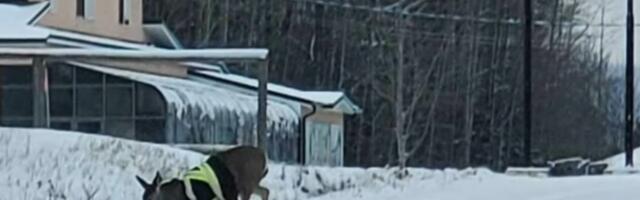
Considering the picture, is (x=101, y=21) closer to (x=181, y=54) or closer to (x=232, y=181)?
(x=181, y=54)

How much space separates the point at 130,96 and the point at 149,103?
45cm

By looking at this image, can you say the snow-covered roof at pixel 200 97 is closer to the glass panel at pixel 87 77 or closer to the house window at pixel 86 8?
the glass panel at pixel 87 77

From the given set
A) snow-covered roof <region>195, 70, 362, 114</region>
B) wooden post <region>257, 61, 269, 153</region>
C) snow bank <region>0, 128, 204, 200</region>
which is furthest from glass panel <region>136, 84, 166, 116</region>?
snow bank <region>0, 128, 204, 200</region>

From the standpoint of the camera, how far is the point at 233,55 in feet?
60.7

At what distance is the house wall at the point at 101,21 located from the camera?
37.2 m

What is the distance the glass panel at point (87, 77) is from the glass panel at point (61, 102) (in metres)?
0.35

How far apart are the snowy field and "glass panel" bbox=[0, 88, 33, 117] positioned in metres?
13.4

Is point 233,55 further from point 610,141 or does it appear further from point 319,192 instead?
point 610,141

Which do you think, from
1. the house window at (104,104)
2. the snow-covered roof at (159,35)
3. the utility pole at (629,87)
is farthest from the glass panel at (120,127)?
the utility pole at (629,87)

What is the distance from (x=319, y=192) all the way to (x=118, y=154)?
221 cm

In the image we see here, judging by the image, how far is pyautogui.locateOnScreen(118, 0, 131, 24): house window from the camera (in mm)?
40359

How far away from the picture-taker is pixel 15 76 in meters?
31.3

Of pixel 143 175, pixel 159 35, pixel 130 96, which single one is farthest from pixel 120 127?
pixel 143 175

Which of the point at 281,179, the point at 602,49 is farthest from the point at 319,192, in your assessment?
the point at 602,49
